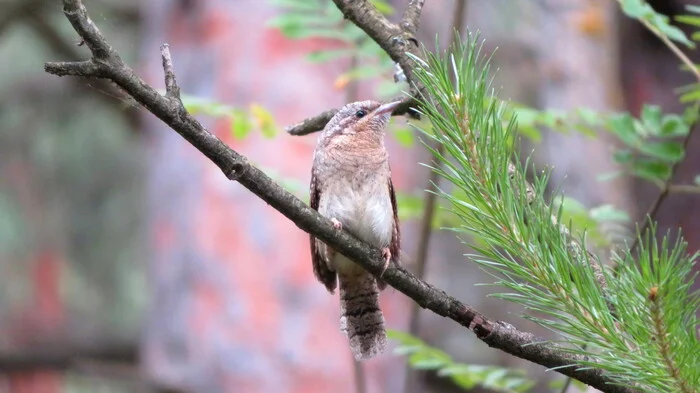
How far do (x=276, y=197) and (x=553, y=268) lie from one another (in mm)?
482

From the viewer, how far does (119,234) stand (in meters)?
9.30

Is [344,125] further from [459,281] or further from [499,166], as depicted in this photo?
[459,281]

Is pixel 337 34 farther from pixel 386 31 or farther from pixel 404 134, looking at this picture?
pixel 386 31

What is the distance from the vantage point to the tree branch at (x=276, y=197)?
137 cm

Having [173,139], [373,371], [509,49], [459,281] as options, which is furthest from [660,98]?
[173,139]

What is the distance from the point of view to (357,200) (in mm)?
2689

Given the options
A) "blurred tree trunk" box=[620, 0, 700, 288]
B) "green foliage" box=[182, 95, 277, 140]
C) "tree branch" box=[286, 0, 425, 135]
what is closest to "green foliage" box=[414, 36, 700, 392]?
"tree branch" box=[286, 0, 425, 135]

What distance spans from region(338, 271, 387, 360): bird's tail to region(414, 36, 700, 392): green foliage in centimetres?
113

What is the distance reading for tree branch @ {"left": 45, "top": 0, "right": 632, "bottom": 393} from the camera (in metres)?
1.37

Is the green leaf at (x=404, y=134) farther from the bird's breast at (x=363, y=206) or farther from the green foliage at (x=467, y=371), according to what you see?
the green foliage at (x=467, y=371)

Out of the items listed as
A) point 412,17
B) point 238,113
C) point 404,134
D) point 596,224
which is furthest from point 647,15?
point 238,113

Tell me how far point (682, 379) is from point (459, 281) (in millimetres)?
3755

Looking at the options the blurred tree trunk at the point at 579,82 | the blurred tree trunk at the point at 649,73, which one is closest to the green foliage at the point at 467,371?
the blurred tree trunk at the point at 579,82

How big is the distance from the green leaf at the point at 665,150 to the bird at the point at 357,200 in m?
A: 0.78
